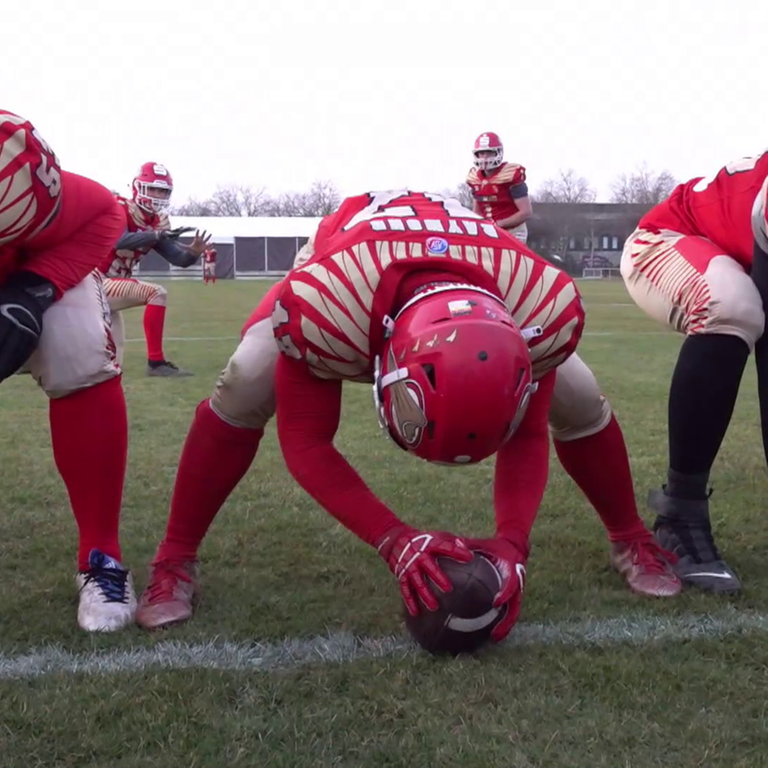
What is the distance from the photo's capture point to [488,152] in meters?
10.8

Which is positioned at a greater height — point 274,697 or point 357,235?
point 357,235

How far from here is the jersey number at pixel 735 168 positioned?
3018mm

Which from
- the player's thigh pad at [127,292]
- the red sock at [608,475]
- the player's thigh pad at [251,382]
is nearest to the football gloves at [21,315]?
the player's thigh pad at [251,382]

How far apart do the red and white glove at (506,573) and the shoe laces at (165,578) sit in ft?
2.92

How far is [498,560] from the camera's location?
7.23 ft

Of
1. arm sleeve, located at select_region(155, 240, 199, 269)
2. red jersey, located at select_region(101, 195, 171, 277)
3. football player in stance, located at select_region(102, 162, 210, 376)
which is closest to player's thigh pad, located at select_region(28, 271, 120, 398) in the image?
football player in stance, located at select_region(102, 162, 210, 376)

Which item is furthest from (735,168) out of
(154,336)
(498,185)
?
(498,185)

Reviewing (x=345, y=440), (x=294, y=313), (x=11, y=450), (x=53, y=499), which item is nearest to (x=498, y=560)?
(x=294, y=313)

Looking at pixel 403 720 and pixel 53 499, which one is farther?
pixel 53 499

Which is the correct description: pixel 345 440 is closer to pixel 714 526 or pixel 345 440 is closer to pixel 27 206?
pixel 714 526

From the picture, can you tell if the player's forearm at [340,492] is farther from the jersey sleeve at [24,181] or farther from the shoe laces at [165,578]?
the jersey sleeve at [24,181]

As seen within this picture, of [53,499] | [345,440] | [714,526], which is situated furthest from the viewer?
[345,440]

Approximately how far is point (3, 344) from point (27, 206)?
357 mm

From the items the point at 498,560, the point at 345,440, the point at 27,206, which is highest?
the point at 27,206
